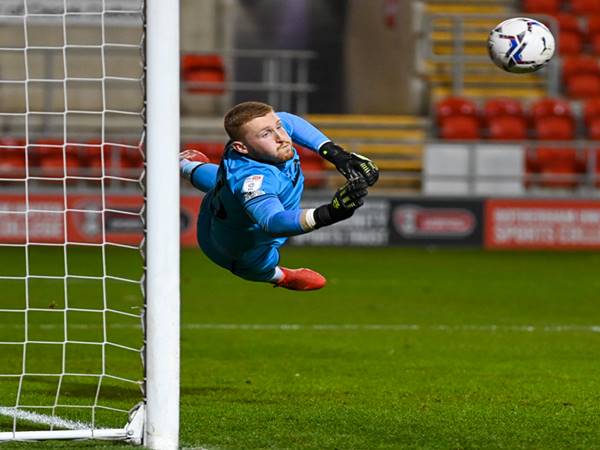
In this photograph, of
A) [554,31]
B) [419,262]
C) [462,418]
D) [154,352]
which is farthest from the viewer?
[554,31]

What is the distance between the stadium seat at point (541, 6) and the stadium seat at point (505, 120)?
2.85 metres

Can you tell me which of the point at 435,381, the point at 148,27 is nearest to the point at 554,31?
the point at 435,381

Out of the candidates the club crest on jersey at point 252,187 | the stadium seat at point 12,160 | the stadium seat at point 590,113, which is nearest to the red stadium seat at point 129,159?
the stadium seat at point 12,160

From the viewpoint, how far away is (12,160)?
66.0 feet

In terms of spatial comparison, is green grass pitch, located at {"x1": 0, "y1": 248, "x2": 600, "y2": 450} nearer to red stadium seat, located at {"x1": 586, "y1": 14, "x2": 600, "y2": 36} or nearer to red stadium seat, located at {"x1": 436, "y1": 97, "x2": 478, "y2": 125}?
red stadium seat, located at {"x1": 436, "y1": 97, "x2": 478, "y2": 125}

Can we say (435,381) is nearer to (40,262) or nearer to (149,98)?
(149,98)

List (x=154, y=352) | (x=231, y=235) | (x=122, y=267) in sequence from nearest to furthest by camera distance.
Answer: (x=154, y=352)
(x=231, y=235)
(x=122, y=267)

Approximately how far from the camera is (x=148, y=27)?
516 centimetres

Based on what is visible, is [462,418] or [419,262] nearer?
[462,418]

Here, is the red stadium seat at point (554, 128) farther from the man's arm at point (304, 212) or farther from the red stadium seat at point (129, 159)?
the man's arm at point (304, 212)

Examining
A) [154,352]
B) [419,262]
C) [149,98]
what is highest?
[149,98]

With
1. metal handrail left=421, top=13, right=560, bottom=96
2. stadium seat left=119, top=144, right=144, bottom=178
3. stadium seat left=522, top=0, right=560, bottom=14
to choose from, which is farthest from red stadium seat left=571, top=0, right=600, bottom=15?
stadium seat left=119, top=144, right=144, bottom=178

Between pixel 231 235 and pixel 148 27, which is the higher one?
pixel 148 27

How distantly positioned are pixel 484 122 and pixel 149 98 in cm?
1738
